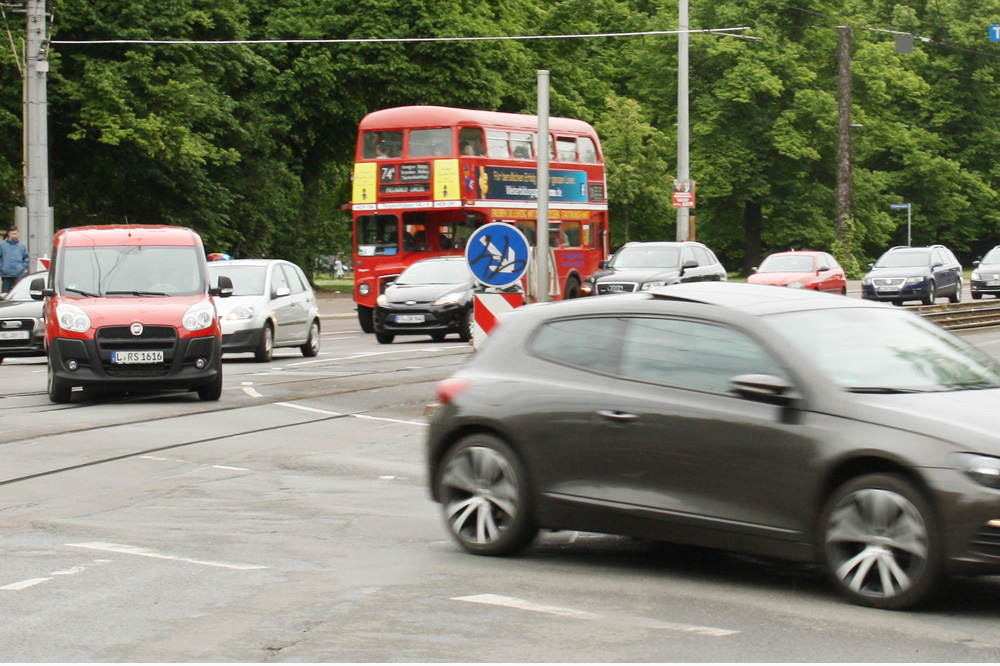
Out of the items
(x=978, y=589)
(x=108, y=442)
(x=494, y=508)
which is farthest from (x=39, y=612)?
(x=108, y=442)

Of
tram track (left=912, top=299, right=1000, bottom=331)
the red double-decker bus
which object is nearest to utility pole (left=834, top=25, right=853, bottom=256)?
tram track (left=912, top=299, right=1000, bottom=331)

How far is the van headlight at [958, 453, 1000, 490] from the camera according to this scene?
6555mm

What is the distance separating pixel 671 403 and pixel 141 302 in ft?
36.0

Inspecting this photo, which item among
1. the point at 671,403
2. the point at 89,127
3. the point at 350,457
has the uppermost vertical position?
the point at 89,127

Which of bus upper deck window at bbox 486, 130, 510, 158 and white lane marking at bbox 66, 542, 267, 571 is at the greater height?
bus upper deck window at bbox 486, 130, 510, 158

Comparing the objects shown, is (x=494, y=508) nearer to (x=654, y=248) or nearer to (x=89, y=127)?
(x=654, y=248)

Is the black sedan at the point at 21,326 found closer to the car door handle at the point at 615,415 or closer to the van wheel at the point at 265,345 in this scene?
the van wheel at the point at 265,345

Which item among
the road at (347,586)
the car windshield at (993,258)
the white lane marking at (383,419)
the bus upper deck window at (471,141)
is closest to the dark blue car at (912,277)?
the car windshield at (993,258)

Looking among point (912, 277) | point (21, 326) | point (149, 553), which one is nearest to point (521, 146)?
point (912, 277)

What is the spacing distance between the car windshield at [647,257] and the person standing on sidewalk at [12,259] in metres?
11.6

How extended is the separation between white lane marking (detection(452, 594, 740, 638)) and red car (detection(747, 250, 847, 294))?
31608mm

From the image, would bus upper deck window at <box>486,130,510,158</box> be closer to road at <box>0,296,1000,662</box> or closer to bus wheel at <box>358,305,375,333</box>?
bus wheel at <box>358,305,375,333</box>

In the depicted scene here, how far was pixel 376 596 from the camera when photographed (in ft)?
23.6

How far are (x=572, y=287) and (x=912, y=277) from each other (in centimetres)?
882
